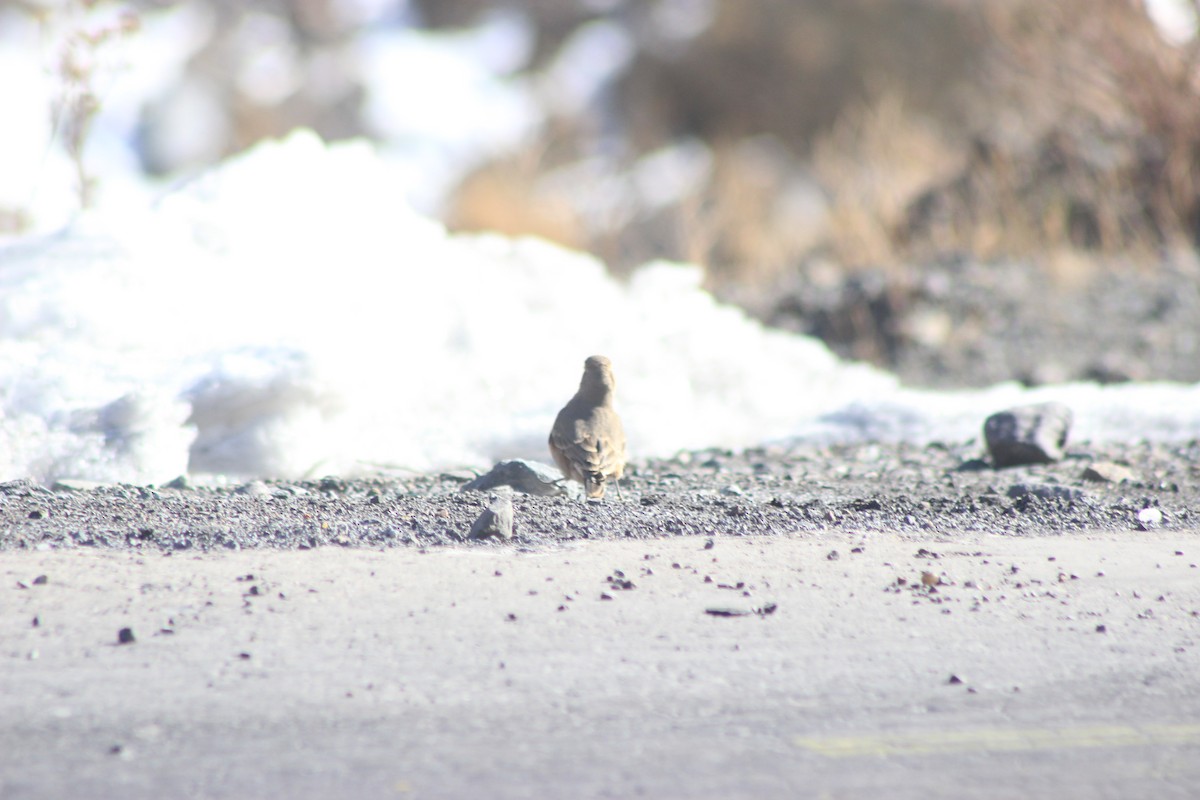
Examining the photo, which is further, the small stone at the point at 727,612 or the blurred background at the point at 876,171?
the blurred background at the point at 876,171

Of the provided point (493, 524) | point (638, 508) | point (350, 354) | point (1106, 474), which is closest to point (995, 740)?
point (493, 524)

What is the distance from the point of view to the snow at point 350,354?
217 inches

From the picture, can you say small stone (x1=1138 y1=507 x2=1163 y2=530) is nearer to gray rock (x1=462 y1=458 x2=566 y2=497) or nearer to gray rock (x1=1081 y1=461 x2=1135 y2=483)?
gray rock (x1=1081 y1=461 x2=1135 y2=483)

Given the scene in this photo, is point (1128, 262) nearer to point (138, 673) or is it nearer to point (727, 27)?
point (138, 673)

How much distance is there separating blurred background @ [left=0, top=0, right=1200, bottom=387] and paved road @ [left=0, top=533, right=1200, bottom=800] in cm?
500

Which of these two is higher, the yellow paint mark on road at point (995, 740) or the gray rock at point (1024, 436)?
the gray rock at point (1024, 436)

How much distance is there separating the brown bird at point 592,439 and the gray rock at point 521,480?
75 millimetres

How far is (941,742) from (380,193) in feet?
17.8

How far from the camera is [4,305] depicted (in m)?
5.90

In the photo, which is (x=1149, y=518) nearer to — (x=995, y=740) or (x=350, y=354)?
(x=995, y=740)

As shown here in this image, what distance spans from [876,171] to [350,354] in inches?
279

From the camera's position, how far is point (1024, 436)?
598 cm

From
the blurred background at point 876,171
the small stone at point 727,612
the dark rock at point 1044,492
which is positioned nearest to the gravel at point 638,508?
the dark rock at point 1044,492

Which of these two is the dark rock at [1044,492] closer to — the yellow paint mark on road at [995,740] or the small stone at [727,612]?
the small stone at [727,612]
